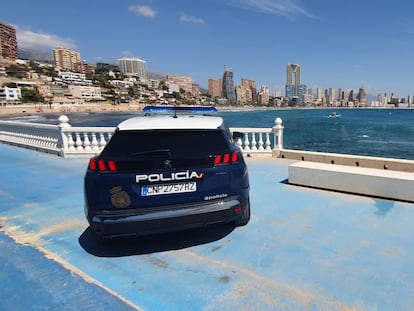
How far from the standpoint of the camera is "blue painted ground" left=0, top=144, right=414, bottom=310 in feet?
8.19

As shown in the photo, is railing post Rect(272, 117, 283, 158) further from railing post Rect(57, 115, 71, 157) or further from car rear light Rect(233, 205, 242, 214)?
railing post Rect(57, 115, 71, 157)

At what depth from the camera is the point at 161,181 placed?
3.03 metres

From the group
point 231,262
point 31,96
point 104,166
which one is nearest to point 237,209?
point 231,262

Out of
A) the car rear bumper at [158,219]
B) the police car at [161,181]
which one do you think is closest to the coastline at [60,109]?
the police car at [161,181]

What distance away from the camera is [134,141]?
3.12 meters

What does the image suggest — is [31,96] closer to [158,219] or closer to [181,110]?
[181,110]

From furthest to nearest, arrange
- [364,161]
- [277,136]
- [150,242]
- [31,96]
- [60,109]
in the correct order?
[31,96], [60,109], [277,136], [364,161], [150,242]

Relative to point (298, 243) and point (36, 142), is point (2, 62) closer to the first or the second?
point (36, 142)

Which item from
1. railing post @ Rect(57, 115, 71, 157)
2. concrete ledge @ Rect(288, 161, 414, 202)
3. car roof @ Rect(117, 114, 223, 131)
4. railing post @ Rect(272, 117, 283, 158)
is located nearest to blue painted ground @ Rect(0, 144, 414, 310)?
concrete ledge @ Rect(288, 161, 414, 202)

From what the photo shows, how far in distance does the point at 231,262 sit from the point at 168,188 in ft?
3.51

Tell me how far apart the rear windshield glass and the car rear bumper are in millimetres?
614

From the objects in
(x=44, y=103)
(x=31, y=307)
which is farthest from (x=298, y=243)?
(x=44, y=103)

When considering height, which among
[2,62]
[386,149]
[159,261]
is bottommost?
[386,149]

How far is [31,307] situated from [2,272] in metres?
0.86
